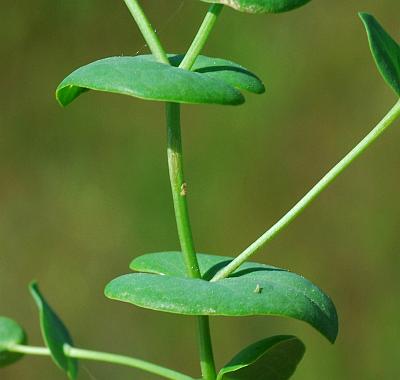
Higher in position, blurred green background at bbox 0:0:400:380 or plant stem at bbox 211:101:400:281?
plant stem at bbox 211:101:400:281

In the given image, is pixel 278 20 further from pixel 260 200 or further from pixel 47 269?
pixel 47 269

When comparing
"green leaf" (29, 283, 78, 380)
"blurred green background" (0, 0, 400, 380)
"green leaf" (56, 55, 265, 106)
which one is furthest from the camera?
"blurred green background" (0, 0, 400, 380)

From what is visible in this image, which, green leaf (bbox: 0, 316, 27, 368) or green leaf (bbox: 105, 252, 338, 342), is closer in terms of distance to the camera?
green leaf (bbox: 105, 252, 338, 342)

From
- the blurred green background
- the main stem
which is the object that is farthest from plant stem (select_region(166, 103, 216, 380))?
the blurred green background

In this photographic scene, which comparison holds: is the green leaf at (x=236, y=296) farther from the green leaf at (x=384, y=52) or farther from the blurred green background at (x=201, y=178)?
the blurred green background at (x=201, y=178)

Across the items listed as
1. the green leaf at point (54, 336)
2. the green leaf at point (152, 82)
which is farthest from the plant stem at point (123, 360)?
the green leaf at point (152, 82)

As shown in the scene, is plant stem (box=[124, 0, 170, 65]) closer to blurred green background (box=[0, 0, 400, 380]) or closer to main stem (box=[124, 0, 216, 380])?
main stem (box=[124, 0, 216, 380])

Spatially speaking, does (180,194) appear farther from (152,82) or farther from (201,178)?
(201,178)
